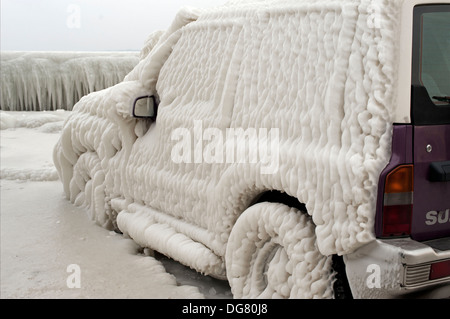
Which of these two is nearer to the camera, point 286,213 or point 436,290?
point 436,290

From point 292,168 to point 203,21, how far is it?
1.46 meters

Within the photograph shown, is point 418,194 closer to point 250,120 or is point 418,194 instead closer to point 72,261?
point 250,120

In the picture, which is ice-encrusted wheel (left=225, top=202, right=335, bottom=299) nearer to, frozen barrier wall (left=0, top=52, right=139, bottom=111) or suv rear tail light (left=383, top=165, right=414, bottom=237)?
suv rear tail light (left=383, top=165, right=414, bottom=237)

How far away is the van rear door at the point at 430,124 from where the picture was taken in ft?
7.63

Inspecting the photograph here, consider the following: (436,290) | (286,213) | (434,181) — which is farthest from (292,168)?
(436,290)

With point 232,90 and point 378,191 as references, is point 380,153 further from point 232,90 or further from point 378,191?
point 232,90

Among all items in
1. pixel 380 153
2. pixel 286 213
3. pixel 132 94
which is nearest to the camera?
pixel 380 153

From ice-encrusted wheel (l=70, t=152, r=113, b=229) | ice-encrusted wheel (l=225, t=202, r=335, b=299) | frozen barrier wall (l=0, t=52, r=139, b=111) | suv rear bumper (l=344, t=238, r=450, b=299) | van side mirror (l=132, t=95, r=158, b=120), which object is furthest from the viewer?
frozen barrier wall (l=0, t=52, r=139, b=111)

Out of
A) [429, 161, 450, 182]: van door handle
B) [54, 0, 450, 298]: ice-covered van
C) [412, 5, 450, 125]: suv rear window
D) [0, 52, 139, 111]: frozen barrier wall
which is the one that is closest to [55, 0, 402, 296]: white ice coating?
[54, 0, 450, 298]: ice-covered van

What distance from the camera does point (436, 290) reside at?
2402 mm

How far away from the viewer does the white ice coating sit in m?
2.31

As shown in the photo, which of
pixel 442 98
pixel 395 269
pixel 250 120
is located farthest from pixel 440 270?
pixel 250 120

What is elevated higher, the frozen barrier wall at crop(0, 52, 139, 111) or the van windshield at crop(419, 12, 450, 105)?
the van windshield at crop(419, 12, 450, 105)
